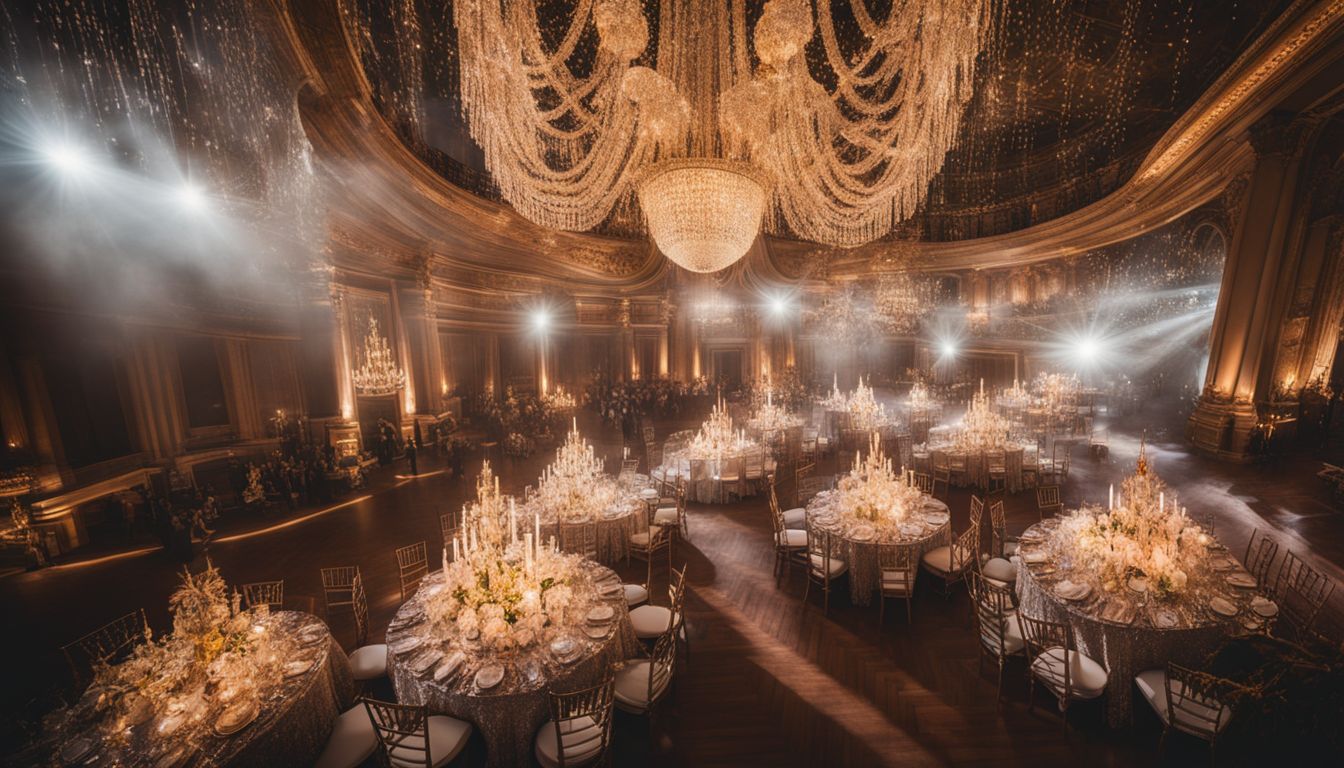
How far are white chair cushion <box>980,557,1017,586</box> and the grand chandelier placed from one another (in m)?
4.28

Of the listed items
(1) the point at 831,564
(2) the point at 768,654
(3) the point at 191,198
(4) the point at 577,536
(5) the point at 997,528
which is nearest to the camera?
(2) the point at 768,654

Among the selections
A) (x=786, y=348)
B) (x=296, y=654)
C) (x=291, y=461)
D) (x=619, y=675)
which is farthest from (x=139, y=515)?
(x=786, y=348)

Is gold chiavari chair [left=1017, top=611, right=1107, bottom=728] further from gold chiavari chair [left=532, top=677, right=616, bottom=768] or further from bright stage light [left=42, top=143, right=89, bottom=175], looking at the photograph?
bright stage light [left=42, top=143, right=89, bottom=175]

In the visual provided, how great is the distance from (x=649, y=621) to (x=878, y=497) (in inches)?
119

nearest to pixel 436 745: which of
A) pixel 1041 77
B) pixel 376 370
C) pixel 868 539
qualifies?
pixel 868 539

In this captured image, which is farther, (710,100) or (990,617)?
(710,100)

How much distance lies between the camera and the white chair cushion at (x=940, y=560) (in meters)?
5.12

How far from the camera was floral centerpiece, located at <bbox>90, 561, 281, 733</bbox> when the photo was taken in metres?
2.87

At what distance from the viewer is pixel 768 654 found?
4586 mm

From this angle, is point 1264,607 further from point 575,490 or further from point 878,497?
point 575,490

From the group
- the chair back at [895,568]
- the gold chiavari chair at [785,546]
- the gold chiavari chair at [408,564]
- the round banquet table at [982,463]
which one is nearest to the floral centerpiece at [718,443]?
the gold chiavari chair at [785,546]

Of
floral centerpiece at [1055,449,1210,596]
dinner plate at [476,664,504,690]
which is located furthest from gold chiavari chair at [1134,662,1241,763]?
dinner plate at [476,664,504,690]

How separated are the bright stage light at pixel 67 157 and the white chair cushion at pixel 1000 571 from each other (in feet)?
35.2

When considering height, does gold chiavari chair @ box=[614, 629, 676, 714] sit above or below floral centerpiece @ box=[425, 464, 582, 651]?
below
